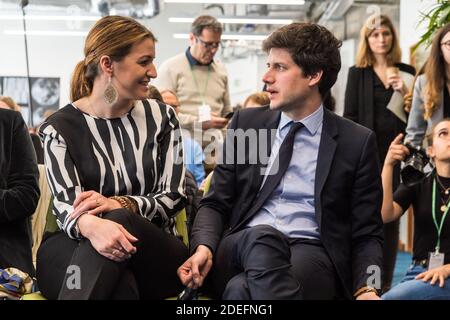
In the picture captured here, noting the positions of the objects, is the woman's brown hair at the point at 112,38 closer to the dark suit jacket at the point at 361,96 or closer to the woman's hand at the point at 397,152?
the woman's hand at the point at 397,152

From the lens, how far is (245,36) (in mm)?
11953

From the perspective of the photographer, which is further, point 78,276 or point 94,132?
point 94,132

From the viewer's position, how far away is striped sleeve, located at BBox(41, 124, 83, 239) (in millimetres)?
2062

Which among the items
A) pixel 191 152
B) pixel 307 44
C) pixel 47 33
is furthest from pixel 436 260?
pixel 47 33

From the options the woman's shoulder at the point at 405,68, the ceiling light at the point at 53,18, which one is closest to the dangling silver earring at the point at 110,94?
the woman's shoulder at the point at 405,68

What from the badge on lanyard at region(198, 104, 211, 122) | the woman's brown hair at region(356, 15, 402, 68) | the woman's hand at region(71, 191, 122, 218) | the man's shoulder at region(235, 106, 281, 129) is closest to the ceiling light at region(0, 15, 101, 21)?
the badge on lanyard at region(198, 104, 211, 122)

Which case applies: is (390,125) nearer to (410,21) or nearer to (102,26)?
(102,26)

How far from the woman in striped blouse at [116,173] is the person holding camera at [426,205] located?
97cm

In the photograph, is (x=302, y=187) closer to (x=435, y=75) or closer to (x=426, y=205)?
(x=426, y=205)

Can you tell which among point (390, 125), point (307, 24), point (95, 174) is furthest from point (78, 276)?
point (390, 125)

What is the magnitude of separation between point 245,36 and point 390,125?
27.0 ft

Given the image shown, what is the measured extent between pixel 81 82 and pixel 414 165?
138cm

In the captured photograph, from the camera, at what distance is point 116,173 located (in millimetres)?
2170

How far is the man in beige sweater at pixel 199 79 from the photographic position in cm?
436
